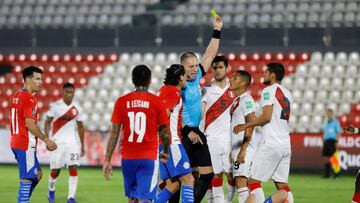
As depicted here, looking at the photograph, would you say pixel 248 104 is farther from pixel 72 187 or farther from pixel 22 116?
pixel 72 187

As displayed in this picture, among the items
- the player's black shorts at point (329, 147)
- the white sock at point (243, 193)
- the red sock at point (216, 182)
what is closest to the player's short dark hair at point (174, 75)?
the red sock at point (216, 182)

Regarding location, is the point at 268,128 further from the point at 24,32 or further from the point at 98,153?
the point at 24,32

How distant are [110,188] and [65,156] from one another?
288 centimetres

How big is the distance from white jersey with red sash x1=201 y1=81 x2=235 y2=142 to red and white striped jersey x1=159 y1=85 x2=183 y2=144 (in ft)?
4.52

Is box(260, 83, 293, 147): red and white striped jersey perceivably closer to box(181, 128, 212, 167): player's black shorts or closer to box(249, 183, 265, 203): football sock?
box(249, 183, 265, 203): football sock

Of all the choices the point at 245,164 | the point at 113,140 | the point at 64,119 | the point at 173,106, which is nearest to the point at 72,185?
the point at 64,119

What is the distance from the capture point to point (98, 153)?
25641 mm

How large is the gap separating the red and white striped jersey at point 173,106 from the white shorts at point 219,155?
4.58 feet

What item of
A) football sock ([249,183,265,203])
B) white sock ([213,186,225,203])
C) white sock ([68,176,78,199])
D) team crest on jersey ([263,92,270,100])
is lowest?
white sock ([68,176,78,199])

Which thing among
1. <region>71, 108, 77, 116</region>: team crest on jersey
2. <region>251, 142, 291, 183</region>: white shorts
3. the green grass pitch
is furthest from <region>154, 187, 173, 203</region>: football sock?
<region>71, 108, 77, 116</region>: team crest on jersey

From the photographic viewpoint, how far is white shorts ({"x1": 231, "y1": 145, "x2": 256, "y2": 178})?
12.0 metres

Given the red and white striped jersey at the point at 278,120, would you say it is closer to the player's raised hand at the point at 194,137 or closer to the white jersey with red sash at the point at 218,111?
the player's raised hand at the point at 194,137

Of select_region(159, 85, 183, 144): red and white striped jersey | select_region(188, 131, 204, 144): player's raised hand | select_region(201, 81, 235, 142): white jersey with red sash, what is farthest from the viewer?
select_region(201, 81, 235, 142): white jersey with red sash

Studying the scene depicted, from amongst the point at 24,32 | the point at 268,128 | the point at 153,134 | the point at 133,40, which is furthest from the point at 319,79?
the point at 153,134
